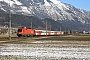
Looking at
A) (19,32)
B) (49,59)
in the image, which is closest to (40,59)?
(49,59)

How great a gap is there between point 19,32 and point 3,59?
343 ft

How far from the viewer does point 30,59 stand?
2656 centimetres

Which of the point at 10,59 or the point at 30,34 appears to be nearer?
the point at 10,59

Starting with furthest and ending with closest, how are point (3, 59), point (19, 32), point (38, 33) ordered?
point (38, 33) → point (19, 32) → point (3, 59)

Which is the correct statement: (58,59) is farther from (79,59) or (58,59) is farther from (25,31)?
(25,31)

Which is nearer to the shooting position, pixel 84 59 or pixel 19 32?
pixel 84 59

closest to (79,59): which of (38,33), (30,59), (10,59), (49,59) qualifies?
(49,59)

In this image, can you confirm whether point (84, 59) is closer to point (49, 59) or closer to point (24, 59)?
point (49, 59)

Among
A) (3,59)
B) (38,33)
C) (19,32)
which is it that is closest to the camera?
(3,59)

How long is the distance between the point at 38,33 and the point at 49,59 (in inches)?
5202

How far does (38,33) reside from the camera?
159 m

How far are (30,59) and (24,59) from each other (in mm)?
508

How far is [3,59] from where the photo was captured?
86.3 ft

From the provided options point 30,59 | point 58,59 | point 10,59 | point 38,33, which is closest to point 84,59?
point 58,59
